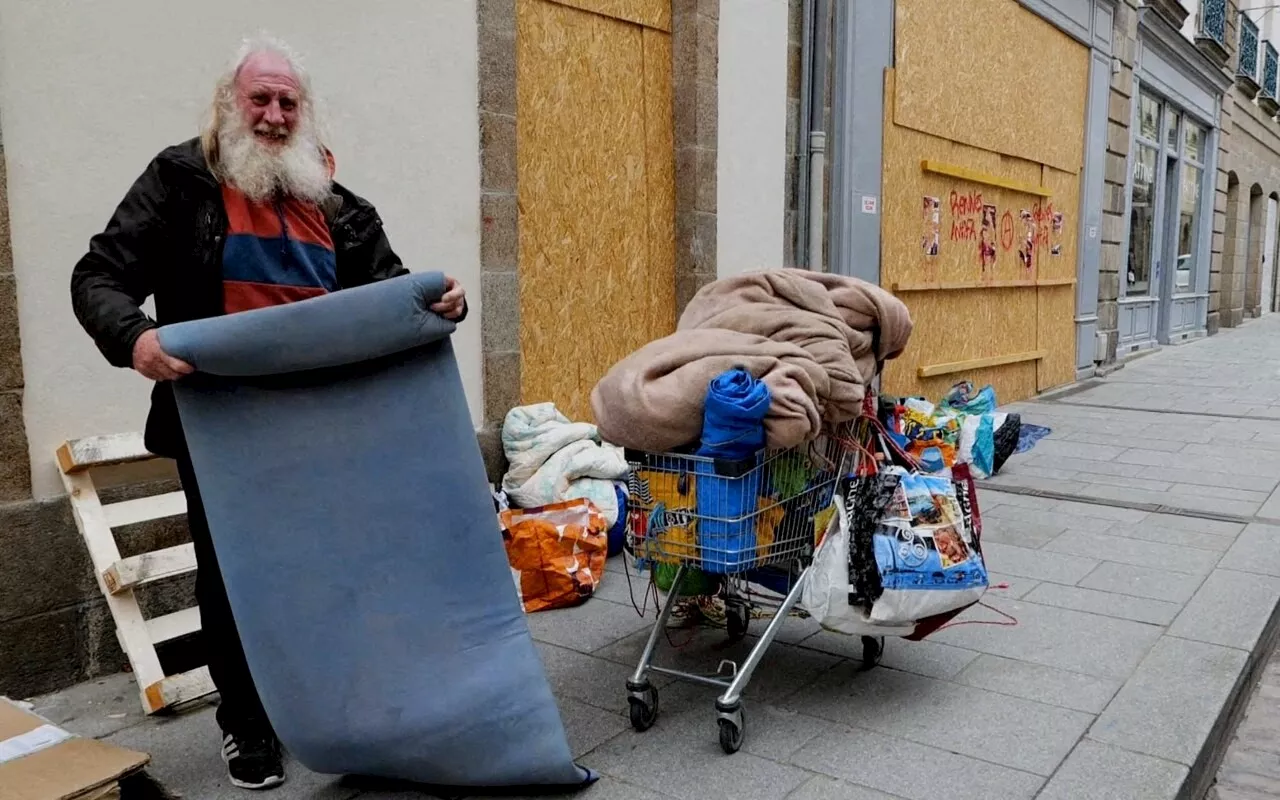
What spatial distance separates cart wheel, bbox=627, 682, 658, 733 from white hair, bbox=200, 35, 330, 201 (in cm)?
Result: 169

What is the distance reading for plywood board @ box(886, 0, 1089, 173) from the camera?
8.81 meters

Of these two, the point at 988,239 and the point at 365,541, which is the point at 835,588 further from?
the point at 988,239

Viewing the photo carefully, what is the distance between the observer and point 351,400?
2.54 meters

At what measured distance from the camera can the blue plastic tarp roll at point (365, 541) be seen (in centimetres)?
249

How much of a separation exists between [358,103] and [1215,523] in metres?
4.91

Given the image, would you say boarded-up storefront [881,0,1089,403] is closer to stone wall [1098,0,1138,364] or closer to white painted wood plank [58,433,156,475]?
stone wall [1098,0,1138,364]

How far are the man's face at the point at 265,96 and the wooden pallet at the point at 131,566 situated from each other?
145 cm

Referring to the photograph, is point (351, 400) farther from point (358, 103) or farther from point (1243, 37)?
point (1243, 37)

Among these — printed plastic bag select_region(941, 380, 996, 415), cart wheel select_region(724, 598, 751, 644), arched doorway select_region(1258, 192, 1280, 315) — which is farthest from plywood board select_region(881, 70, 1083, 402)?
arched doorway select_region(1258, 192, 1280, 315)

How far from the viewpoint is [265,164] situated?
281 centimetres

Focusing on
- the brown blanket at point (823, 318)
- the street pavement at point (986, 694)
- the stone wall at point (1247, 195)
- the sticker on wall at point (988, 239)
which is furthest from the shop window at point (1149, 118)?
the brown blanket at point (823, 318)

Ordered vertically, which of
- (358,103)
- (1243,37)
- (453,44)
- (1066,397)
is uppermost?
(1243,37)

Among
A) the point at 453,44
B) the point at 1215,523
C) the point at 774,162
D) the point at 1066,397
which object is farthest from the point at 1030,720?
the point at 1066,397

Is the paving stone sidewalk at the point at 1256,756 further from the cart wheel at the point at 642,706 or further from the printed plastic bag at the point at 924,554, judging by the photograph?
the cart wheel at the point at 642,706
